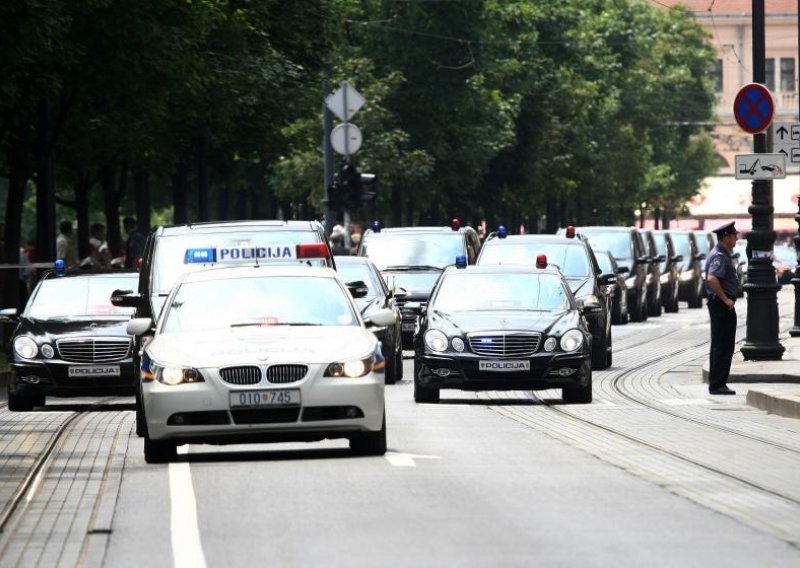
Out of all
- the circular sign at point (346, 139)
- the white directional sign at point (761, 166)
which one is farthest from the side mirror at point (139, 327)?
the circular sign at point (346, 139)

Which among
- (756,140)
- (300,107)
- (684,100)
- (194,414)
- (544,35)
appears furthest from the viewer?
(684,100)

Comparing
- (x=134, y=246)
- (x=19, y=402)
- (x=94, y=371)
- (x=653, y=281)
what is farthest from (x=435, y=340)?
(x=653, y=281)

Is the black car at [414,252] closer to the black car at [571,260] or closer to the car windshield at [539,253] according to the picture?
the black car at [571,260]

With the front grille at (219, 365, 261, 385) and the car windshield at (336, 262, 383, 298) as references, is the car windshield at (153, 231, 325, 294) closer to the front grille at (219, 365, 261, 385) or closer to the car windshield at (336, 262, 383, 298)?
the front grille at (219, 365, 261, 385)

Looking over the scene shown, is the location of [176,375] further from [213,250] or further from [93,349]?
[93,349]

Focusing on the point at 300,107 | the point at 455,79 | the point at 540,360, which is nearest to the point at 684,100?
the point at 455,79

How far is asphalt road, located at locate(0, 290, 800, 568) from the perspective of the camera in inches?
428

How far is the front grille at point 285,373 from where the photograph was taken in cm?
1554

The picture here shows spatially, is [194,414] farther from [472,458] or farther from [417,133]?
[417,133]

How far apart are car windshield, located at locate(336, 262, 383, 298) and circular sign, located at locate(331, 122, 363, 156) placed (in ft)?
48.9

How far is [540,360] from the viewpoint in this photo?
2272cm

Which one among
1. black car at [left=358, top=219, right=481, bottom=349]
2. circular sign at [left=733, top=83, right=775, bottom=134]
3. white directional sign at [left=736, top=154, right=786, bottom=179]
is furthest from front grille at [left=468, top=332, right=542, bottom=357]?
black car at [left=358, top=219, right=481, bottom=349]

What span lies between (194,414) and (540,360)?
7.56m

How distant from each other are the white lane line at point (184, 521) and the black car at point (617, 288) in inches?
984
